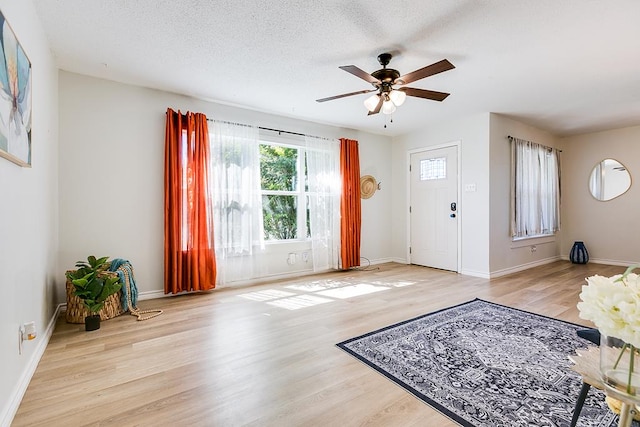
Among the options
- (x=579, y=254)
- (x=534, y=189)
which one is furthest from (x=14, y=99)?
(x=579, y=254)

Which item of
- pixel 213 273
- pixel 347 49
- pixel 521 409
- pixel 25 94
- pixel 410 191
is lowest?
pixel 521 409

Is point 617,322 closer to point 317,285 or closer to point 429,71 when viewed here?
point 429,71

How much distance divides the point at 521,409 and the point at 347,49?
113 inches

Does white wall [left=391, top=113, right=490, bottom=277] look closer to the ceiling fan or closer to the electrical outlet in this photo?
the ceiling fan

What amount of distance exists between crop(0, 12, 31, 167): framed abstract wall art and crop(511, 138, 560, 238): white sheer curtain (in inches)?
224

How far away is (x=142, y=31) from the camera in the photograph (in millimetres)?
2414

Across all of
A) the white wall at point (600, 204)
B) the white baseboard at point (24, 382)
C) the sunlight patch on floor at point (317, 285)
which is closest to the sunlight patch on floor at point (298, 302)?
the sunlight patch on floor at point (317, 285)

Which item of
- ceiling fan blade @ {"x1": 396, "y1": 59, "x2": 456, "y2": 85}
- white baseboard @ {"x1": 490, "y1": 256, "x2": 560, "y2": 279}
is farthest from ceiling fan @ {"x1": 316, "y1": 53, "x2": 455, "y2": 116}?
white baseboard @ {"x1": 490, "y1": 256, "x2": 560, "y2": 279}

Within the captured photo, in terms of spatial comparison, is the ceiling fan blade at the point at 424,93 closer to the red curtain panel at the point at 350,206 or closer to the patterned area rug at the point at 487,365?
the patterned area rug at the point at 487,365

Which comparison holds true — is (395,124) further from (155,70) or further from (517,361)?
(517,361)

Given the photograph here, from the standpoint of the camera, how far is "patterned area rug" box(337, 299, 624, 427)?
1541 millimetres

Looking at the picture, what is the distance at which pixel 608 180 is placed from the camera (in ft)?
18.0

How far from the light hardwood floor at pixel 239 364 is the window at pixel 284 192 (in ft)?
3.79

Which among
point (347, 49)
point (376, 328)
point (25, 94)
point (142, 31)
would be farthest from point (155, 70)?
point (376, 328)
